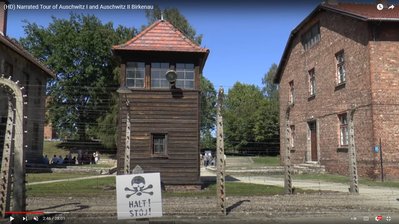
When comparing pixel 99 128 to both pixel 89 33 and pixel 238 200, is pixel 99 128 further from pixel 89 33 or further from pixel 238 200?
pixel 238 200

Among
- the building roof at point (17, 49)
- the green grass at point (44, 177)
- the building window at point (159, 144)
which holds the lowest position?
the green grass at point (44, 177)

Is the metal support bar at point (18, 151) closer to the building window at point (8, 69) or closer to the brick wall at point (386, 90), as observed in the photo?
the brick wall at point (386, 90)

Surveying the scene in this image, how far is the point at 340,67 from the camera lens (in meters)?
24.3

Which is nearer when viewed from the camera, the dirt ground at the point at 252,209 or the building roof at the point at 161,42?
the dirt ground at the point at 252,209

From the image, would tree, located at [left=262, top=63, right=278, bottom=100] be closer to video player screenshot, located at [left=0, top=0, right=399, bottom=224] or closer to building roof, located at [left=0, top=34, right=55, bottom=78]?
video player screenshot, located at [left=0, top=0, right=399, bottom=224]

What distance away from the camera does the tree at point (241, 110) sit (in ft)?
94.0

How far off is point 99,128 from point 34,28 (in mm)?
23345

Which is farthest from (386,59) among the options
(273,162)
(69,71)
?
(69,71)

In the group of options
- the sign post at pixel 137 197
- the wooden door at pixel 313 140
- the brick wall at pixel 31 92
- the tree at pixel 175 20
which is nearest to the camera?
the sign post at pixel 137 197

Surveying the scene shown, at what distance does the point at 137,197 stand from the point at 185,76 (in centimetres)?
1006

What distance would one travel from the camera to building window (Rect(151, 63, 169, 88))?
16.7 m

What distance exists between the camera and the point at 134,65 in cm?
1669

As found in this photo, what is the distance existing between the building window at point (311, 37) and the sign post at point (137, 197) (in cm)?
2272

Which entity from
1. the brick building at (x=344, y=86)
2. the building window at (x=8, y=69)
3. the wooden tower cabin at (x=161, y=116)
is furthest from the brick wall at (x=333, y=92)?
the building window at (x=8, y=69)
